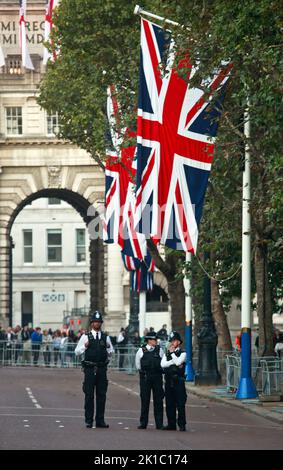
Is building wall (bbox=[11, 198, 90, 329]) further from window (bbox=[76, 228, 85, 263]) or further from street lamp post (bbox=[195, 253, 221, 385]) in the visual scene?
street lamp post (bbox=[195, 253, 221, 385])

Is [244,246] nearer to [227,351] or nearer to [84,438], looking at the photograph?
[227,351]

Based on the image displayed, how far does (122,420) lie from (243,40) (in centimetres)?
Result: 775

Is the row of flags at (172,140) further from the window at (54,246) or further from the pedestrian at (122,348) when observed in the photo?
the window at (54,246)

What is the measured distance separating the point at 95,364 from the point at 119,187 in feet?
70.1

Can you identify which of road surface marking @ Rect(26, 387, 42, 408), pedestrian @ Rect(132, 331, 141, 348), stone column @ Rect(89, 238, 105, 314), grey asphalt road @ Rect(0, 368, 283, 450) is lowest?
grey asphalt road @ Rect(0, 368, 283, 450)

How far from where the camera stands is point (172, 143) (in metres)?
34.7

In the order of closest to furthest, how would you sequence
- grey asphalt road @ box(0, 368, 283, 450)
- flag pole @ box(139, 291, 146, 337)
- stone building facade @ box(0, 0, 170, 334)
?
grey asphalt road @ box(0, 368, 283, 450), flag pole @ box(139, 291, 146, 337), stone building facade @ box(0, 0, 170, 334)

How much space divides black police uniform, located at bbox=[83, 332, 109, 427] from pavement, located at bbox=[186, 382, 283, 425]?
4342 mm

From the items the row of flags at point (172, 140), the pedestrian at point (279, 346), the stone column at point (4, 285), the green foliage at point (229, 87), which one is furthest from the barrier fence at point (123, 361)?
the stone column at point (4, 285)

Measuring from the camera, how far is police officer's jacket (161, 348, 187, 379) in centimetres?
2845

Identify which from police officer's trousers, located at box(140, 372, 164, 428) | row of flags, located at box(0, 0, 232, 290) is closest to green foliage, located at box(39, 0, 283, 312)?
row of flags, located at box(0, 0, 232, 290)

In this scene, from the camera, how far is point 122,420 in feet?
102

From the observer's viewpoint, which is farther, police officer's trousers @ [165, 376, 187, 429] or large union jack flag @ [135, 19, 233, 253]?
large union jack flag @ [135, 19, 233, 253]

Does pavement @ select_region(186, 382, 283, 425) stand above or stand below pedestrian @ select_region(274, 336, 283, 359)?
below
